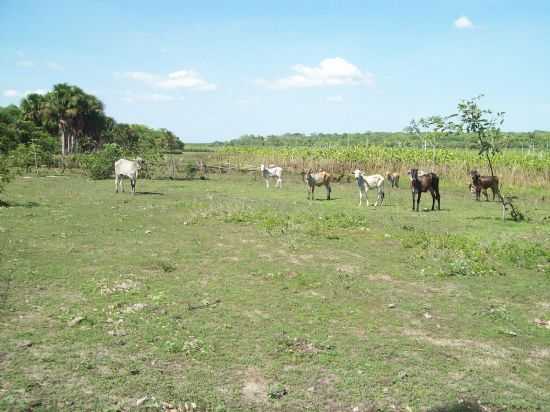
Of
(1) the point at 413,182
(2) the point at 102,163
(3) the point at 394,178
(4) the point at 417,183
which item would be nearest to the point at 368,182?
(1) the point at 413,182

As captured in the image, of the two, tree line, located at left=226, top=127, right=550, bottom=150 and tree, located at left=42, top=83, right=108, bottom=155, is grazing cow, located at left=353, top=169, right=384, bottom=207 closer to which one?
tree line, located at left=226, top=127, right=550, bottom=150

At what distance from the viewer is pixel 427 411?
17.8ft

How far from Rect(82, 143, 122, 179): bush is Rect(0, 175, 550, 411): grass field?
17.1 metres

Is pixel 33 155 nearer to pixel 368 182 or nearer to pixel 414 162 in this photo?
pixel 368 182

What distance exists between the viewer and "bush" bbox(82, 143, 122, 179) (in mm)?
32656

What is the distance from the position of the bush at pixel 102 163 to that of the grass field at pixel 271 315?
1709 centimetres

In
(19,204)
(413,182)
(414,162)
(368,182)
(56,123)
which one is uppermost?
(56,123)

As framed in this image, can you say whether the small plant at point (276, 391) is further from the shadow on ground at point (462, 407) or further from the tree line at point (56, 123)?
the tree line at point (56, 123)

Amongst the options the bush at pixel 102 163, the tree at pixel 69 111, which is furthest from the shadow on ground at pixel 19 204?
the tree at pixel 69 111

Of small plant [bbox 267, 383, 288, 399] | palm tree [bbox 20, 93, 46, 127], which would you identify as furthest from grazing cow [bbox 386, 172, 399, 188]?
palm tree [bbox 20, 93, 46, 127]

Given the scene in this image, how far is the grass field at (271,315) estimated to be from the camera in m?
5.77

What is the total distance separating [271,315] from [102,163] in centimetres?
2772

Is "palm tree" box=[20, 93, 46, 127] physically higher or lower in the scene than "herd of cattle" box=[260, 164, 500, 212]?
higher

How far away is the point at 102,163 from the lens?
3281 cm
